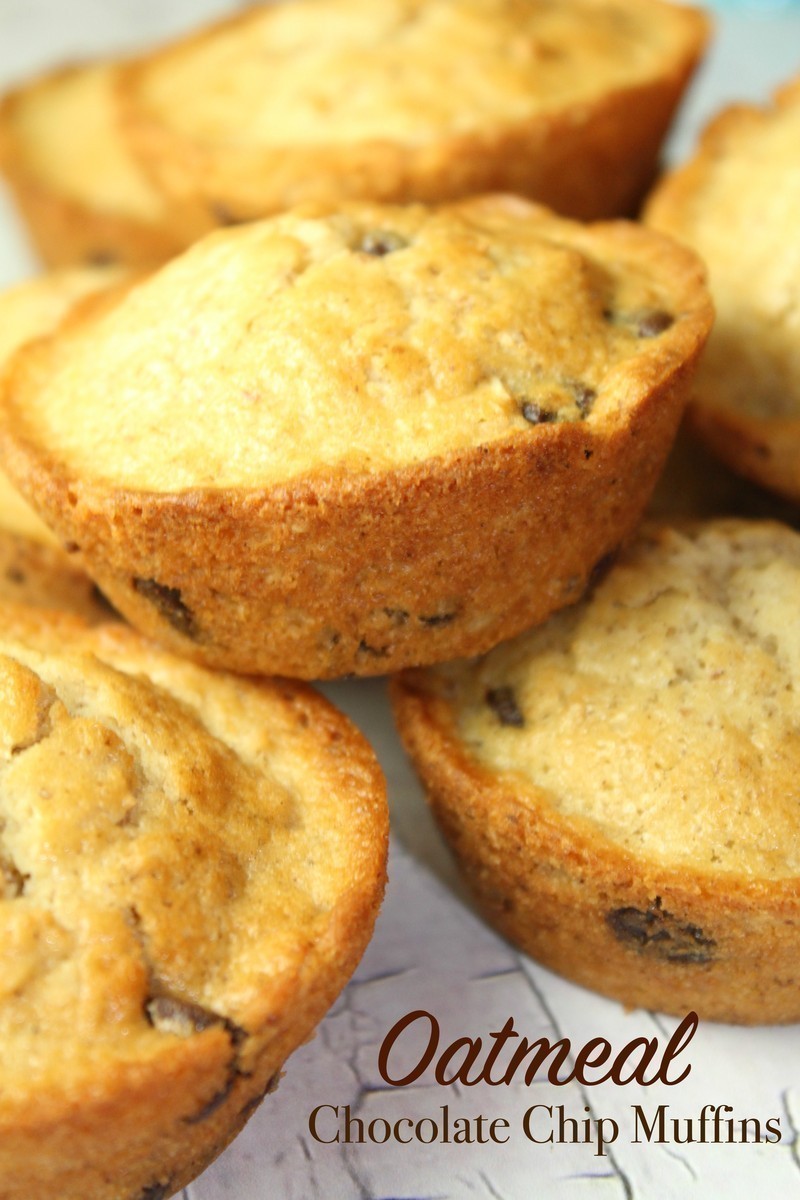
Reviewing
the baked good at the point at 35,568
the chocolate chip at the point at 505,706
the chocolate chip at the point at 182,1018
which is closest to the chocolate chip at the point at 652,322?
the chocolate chip at the point at 505,706

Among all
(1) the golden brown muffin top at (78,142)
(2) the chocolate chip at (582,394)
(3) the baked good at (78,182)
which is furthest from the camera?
(1) the golden brown muffin top at (78,142)

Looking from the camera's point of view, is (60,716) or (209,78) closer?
(60,716)

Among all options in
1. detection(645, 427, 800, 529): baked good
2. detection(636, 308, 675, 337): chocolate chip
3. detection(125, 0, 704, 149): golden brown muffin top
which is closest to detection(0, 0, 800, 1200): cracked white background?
detection(645, 427, 800, 529): baked good

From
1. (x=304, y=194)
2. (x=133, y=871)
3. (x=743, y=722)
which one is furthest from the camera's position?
(x=304, y=194)

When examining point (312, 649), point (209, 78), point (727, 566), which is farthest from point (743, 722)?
point (209, 78)

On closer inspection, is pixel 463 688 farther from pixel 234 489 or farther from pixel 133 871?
pixel 133 871

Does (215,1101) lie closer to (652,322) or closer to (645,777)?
(645,777)

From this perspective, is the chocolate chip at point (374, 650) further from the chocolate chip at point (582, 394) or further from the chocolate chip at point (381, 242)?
the chocolate chip at point (381, 242)
